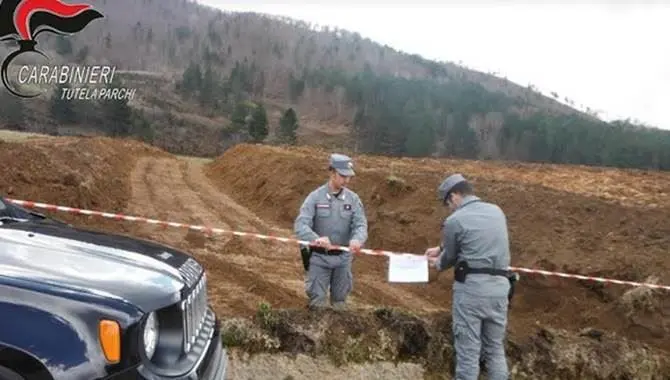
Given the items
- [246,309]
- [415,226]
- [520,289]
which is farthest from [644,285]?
[415,226]

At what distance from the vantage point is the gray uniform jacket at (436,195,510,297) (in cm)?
463

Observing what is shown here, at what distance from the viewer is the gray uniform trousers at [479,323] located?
464 cm

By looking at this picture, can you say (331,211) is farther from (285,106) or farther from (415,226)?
(285,106)

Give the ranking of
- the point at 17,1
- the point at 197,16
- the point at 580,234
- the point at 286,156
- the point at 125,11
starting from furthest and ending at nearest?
the point at 197,16 → the point at 125,11 → the point at 286,156 → the point at 17,1 → the point at 580,234

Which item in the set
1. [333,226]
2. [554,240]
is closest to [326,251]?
[333,226]

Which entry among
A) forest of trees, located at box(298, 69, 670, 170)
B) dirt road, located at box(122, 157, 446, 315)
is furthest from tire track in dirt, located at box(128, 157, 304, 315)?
forest of trees, located at box(298, 69, 670, 170)

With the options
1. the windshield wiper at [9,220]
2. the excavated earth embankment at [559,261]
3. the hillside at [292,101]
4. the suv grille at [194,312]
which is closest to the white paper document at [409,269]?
the excavated earth embankment at [559,261]

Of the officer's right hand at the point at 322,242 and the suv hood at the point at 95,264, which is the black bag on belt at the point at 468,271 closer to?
the officer's right hand at the point at 322,242

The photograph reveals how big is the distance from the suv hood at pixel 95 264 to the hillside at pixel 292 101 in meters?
22.3

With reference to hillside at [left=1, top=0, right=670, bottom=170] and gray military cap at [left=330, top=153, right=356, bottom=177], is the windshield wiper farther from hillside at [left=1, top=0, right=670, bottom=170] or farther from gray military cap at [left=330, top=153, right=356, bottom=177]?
hillside at [left=1, top=0, right=670, bottom=170]

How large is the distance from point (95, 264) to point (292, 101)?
13513 centimetres

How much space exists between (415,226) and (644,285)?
6.32 metres

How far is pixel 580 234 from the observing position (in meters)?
12.2

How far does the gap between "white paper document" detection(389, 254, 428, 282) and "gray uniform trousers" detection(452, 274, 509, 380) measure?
642mm
